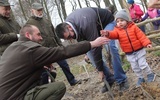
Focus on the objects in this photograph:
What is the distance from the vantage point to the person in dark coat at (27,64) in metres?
3.42

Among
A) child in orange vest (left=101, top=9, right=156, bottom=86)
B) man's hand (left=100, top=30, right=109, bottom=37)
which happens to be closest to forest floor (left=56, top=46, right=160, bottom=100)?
child in orange vest (left=101, top=9, right=156, bottom=86)

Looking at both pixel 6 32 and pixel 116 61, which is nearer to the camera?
pixel 116 61

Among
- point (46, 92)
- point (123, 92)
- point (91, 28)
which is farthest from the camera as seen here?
point (123, 92)

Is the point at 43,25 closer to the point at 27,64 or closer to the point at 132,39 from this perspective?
the point at 132,39

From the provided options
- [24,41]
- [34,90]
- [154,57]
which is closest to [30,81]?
[34,90]

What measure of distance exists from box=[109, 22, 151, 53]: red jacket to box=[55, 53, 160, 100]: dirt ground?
0.62 m

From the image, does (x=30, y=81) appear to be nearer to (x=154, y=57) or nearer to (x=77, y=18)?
(x=77, y=18)

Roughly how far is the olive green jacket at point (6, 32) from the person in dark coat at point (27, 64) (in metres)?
1.08

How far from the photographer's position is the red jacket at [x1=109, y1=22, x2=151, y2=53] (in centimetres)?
434

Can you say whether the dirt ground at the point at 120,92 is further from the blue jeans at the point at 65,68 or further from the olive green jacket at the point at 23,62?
the olive green jacket at the point at 23,62

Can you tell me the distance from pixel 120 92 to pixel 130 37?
3.05 feet

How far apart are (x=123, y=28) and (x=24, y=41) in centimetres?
166

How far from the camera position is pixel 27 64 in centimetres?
344

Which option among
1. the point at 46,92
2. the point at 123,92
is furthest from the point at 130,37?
the point at 46,92
